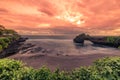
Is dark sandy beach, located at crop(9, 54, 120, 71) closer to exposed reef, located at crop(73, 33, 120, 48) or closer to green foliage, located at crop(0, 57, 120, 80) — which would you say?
green foliage, located at crop(0, 57, 120, 80)

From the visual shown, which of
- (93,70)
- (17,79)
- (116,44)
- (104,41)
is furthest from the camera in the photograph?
(104,41)

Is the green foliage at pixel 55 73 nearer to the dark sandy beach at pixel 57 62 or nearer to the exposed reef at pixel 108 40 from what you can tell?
the dark sandy beach at pixel 57 62

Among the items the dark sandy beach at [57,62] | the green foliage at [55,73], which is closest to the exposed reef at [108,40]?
the dark sandy beach at [57,62]

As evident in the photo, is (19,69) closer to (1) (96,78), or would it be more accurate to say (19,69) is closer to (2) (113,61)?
(1) (96,78)

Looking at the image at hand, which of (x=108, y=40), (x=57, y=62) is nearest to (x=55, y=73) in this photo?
(x=57, y=62)

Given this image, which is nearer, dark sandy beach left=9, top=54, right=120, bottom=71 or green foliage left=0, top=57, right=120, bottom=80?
green foliage left=0, top=57, right=120, bottom=80

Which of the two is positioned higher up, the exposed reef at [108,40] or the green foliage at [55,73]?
the green foliage at [55,73]

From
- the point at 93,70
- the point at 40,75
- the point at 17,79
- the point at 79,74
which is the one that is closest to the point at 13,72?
the point at 17,79

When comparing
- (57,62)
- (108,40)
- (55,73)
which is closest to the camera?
(55,73)

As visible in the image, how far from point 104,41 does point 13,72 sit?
117367 millimetres

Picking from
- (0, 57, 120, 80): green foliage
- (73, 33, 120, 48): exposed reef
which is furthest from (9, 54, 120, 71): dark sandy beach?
(73, 33, 120, 48): exposed reef

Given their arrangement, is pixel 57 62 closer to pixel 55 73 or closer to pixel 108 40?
pixel 55 73

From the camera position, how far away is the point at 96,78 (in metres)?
9.23

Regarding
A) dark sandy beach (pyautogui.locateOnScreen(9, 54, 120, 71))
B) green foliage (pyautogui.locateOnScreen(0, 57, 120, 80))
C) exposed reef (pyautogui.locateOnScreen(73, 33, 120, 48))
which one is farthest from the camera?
exposed reef (pyautogui.locateOnScreen(73, 33, 120, 48))
